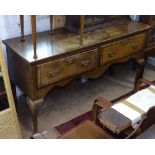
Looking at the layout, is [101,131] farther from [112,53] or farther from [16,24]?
[16,24]

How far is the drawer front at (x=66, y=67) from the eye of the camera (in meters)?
1.93

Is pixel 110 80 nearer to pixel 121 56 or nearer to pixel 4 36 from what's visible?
pixel 121 56

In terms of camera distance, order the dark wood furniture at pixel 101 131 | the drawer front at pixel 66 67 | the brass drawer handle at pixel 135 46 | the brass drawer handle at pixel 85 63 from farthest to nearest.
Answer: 1. the brass drawer handle at pixel 135 46
2. the brass drawer handle at pixel 85 63
3. the drawer front at pixel 66 67
4. the dark wood furniture at pixel 101 131

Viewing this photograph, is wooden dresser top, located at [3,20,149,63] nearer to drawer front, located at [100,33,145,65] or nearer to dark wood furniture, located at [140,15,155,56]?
drawer front, located at [100,33,145,65]

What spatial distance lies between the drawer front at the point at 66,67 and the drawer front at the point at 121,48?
10cm

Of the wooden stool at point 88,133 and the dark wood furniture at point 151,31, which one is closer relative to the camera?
the wooden stool at point 88,133

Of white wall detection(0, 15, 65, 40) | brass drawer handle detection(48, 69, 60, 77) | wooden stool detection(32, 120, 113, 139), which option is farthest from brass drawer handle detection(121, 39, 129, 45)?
wooden stool detection(32, 120, 113, 139)

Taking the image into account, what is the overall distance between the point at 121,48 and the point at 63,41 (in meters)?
0.56

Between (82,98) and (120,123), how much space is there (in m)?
1.18

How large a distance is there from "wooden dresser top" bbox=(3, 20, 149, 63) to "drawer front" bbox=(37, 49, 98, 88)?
54 millimetres

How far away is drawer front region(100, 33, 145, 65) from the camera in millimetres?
2305

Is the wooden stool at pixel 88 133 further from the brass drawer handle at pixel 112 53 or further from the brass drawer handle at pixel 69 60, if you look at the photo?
the brass drawer handle at pixel 112 53

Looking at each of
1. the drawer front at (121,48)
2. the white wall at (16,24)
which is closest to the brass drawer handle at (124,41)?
the drawer front at (121,48)
